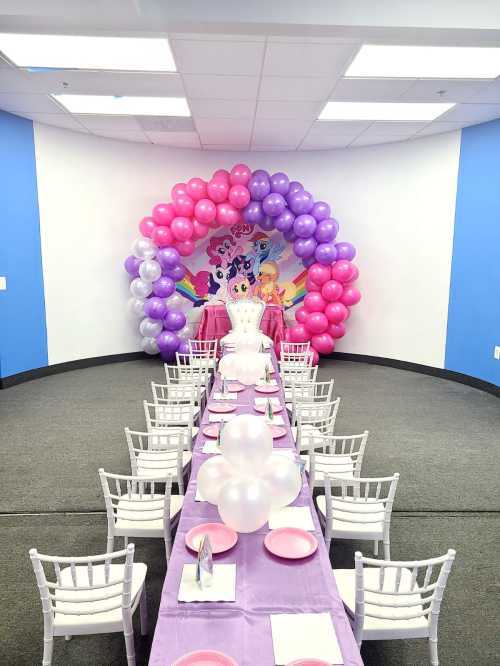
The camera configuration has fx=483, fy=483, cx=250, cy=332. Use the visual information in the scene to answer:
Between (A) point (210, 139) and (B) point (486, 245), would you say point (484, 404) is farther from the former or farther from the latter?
(A) point (210, 139)

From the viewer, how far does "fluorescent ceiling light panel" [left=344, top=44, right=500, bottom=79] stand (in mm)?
4133

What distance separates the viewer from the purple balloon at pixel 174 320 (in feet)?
24.0

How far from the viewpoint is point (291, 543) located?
6.36ft

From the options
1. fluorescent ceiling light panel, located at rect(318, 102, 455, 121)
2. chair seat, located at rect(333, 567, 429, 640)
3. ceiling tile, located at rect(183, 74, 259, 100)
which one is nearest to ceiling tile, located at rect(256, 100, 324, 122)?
fluorescent ceiling light panel, located at rect(318, 102, 455, 121)

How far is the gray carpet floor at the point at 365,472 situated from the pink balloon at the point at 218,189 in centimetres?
282

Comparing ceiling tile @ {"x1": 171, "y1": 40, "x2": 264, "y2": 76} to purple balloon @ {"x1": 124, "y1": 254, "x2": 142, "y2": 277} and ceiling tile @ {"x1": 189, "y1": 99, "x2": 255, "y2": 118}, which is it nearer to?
ceiling tile @ {"x1": 189, "y1": 99, "x2": 255, "y2": 118}

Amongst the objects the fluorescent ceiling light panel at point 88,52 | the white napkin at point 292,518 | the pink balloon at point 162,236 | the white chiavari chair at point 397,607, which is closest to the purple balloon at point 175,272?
the pink balloon at point 162,236

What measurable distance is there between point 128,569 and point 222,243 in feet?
22.9

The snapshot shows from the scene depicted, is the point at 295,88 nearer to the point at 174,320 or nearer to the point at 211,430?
the point at 174,320

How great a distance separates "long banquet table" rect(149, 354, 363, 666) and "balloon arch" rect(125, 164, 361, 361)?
550 centimetres

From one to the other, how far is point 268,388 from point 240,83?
3.13 m

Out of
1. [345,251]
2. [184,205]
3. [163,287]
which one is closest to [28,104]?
[184,205]

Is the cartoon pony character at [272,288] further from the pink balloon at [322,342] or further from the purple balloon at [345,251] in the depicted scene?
the purple balloon at [345,251]

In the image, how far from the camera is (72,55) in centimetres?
430
